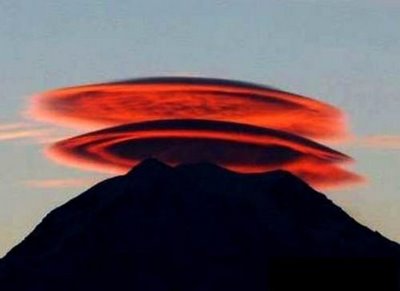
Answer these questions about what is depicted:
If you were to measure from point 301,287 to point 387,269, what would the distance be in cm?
734

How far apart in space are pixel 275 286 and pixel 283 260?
2.25 metres

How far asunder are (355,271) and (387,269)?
148 inches

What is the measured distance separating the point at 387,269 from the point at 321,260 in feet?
21.4

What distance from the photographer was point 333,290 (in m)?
137

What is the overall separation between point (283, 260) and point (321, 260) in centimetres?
612

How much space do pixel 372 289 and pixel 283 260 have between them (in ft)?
26.6

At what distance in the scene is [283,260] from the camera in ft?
439

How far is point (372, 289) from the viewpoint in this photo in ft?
445

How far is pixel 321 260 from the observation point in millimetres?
138875

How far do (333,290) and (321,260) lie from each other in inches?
127

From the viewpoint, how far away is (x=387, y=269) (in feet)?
443

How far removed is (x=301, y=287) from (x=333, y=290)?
141 inches

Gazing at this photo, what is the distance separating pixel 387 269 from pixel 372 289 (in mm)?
2148
